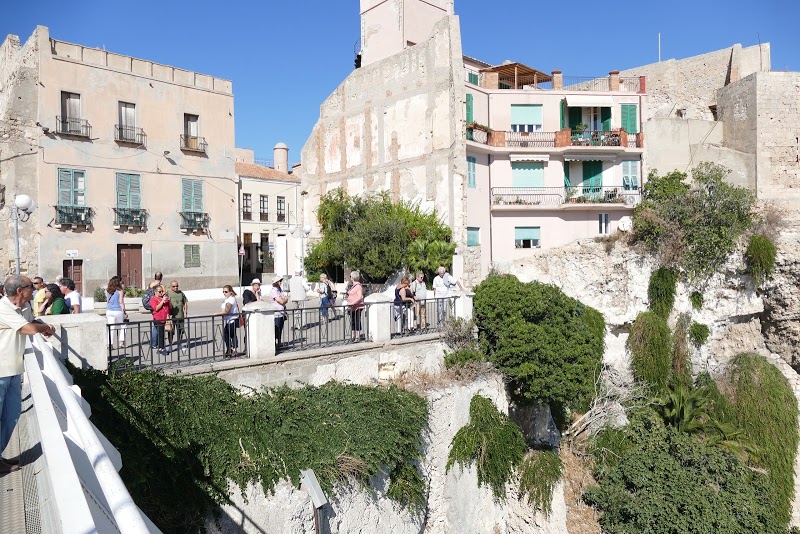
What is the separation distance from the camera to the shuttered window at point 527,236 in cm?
2378

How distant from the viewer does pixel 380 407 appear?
9.62 m

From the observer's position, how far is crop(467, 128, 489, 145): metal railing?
21453mm

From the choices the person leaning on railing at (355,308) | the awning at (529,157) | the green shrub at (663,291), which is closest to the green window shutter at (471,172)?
the awning at (529,157)

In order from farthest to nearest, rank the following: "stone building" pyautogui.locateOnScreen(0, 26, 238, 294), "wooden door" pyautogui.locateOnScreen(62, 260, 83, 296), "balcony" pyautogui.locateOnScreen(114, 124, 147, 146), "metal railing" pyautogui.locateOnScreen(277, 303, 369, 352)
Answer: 1. "balcony" pyautogui.locateOnScreen(114, 124, 147, 146)
2. "wooden door" pyautogui.locateOnScreen(62, 260, 83, 296)
3. "stone building" pyautogui.locateOnScreen(0, 26, 238, 294)
4. "metal railing" pyautogui.locateOnScreen(277, 303, 369, 352)

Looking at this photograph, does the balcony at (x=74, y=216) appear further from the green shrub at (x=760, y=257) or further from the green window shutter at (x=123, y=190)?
the green shrub at (x=760, y=257)

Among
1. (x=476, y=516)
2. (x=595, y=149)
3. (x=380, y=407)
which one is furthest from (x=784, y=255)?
(x=380, y=407)

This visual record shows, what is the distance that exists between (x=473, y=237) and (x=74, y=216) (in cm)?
1478

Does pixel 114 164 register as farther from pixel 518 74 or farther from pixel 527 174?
pixel 518 74

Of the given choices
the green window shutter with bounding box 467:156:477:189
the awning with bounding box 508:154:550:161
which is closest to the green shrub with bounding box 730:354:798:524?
the awning with bounding box 508:154:550:161

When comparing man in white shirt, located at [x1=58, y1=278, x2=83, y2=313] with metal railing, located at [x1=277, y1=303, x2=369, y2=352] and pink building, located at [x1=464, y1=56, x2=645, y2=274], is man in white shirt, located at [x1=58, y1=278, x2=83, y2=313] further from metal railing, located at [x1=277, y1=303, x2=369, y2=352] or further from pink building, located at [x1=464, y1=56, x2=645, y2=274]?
pink building, located at [x1=464, y1=56, x2=645, y2=274]

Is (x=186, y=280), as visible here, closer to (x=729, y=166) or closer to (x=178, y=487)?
(x=178, y=487)

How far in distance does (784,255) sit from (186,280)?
70.4ft

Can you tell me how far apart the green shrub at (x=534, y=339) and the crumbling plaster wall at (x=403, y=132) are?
24.5 ft

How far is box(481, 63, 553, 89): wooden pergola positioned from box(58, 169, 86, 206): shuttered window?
56.8ft
